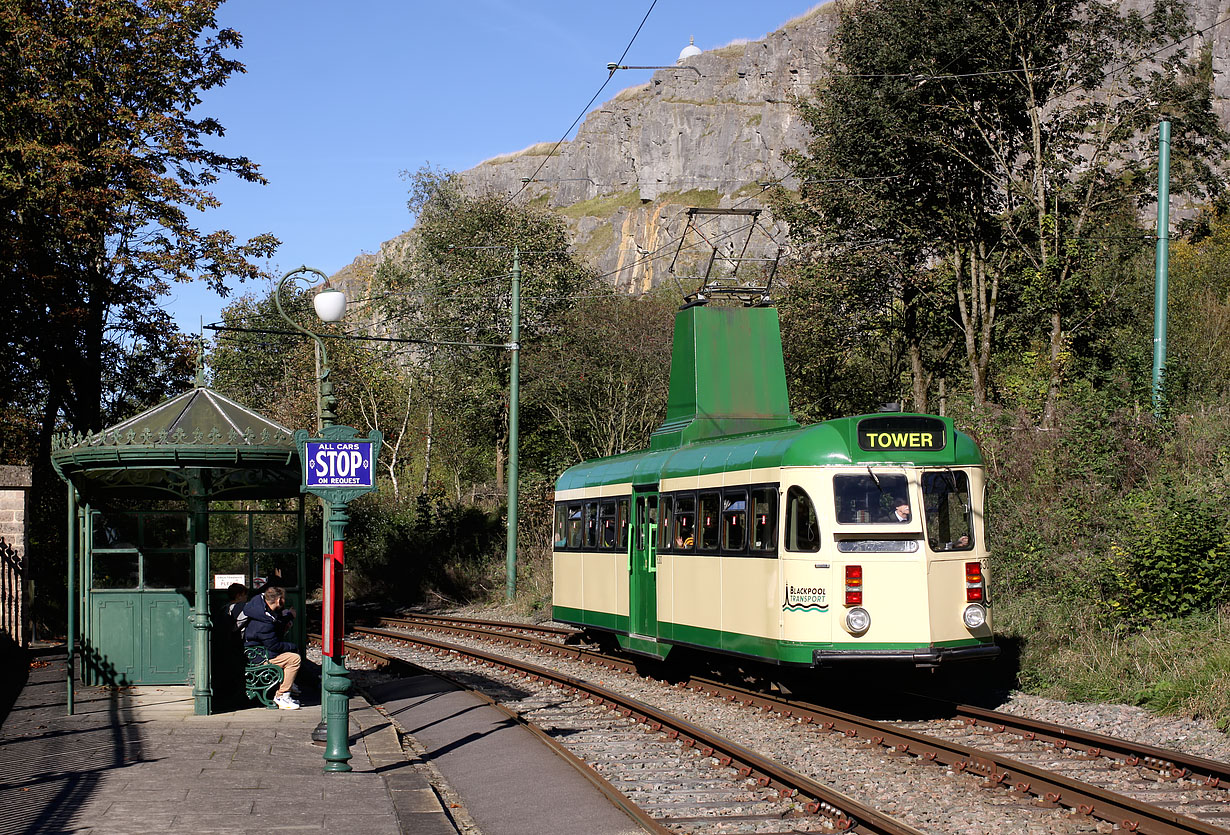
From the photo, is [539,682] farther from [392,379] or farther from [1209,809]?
[392,379]

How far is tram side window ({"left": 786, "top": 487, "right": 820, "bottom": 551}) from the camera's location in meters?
12.9

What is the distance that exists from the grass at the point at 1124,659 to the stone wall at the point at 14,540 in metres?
14.8

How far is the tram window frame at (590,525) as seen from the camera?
63.7 ft

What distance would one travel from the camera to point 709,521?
49.4ft

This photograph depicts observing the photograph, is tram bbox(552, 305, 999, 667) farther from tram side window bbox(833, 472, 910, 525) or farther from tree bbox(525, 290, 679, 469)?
tree bbox(525, 290, 679, 469)

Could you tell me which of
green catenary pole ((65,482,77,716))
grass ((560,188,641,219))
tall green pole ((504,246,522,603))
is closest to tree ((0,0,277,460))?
tall green pole ((504,246,522,603))

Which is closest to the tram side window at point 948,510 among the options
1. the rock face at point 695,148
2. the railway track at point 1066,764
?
the railway track at point 1066,764

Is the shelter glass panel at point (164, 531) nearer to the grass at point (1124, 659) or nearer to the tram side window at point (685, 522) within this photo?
the tram side window at point (685, 522)

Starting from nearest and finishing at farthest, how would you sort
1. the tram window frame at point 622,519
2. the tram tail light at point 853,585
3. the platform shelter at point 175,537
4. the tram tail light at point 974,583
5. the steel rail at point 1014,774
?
the steel rail at point 1014,774 < the tram tail light at point 853,585 < the tram tail light at point 974,583 < the platform shelter at point 175,537 < the tram window frame at point 622,519

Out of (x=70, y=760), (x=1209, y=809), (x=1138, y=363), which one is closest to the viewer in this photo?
(x=1209, y=809)

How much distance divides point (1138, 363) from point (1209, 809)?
528 inches

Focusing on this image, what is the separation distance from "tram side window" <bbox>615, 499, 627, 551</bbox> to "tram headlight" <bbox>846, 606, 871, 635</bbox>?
18.9 ft

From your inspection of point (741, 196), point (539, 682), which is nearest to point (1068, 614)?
point (539, 682)

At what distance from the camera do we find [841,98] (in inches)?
1225
